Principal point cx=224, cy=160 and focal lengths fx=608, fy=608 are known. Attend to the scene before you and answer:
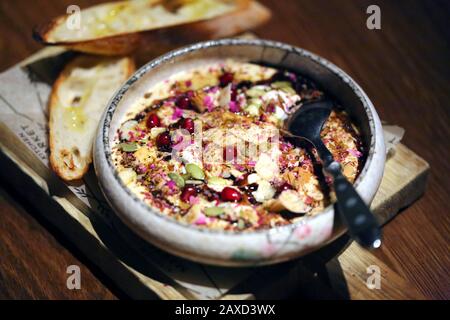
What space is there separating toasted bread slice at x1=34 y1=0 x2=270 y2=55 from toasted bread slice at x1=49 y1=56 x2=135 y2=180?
54 millimetres

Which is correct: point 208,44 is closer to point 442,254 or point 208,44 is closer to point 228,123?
point 228,123

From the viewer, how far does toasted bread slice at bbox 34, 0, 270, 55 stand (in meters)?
1.70

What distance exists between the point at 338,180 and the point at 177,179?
35 centimetres

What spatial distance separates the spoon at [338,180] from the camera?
114cm

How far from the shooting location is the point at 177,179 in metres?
1.34

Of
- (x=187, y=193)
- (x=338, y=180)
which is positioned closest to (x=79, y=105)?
(x=187, y=193)

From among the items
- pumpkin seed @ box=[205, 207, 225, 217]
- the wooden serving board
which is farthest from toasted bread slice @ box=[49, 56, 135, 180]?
pumpkin seed @ box=[205, 207, 225, 217]

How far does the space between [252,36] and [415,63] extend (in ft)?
1.79

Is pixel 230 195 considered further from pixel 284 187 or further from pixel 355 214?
pixel 355 214

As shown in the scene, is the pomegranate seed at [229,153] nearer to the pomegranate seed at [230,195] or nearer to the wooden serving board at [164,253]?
the pomegranate seed at [230,195]

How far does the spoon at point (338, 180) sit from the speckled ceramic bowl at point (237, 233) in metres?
0.04

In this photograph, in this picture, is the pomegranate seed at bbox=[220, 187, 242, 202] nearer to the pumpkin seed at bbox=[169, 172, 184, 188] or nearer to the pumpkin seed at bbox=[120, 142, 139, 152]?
the pumpkin seed at bbox=[169, 172, 184, 188]

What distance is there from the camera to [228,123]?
4.79 ft
